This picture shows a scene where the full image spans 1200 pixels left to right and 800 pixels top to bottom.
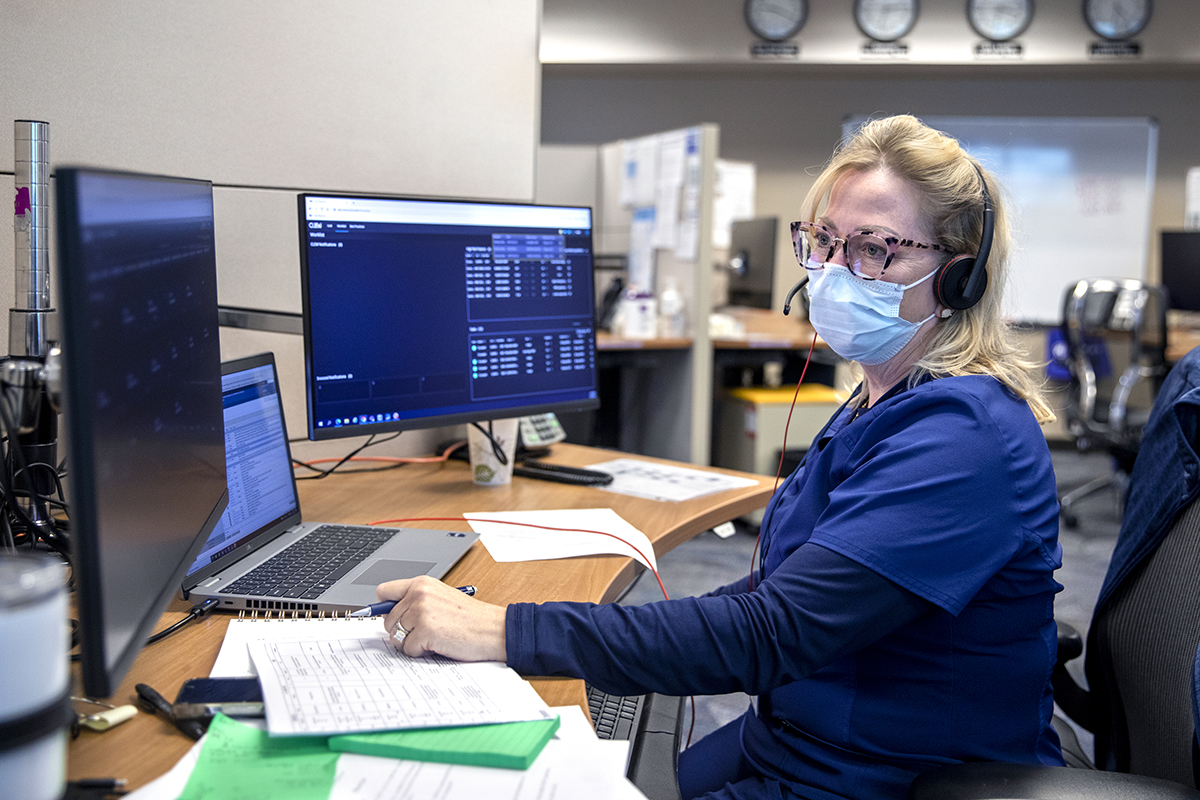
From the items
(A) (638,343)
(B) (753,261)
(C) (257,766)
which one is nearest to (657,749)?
(C) (257,766)

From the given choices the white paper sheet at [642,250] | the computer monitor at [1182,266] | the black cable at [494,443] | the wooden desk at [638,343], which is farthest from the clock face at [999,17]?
the black cable at [494,443]

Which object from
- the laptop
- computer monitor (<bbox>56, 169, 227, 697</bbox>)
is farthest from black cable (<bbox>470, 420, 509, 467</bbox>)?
computer monitor (<bbox>56, 169, 227, 697</bbox>)

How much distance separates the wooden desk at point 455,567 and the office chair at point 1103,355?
279cm

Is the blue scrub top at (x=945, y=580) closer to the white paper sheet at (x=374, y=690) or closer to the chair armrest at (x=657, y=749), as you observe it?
the chair armrest at (x=657, y=749)

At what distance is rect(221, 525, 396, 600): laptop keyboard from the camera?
3.32 ft

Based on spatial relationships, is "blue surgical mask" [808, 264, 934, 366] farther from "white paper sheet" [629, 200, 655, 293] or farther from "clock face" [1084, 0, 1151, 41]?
"clock face" [1084, 0, 1151, 41]

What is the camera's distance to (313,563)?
1.11 meters

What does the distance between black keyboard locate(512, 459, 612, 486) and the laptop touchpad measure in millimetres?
549

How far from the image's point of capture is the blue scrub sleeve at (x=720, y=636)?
0.84 meters

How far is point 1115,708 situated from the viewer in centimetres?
109

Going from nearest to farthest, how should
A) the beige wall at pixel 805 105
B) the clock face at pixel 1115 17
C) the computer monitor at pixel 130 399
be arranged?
the computer monitor at pixel 130 399
the clock face at pixel 1115 17
the beige wall at pixel 805 105

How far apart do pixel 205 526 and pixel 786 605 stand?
1.86 feet

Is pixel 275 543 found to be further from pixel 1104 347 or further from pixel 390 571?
pixel 1104 347

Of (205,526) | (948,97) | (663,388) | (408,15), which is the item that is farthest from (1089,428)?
(205,526)
